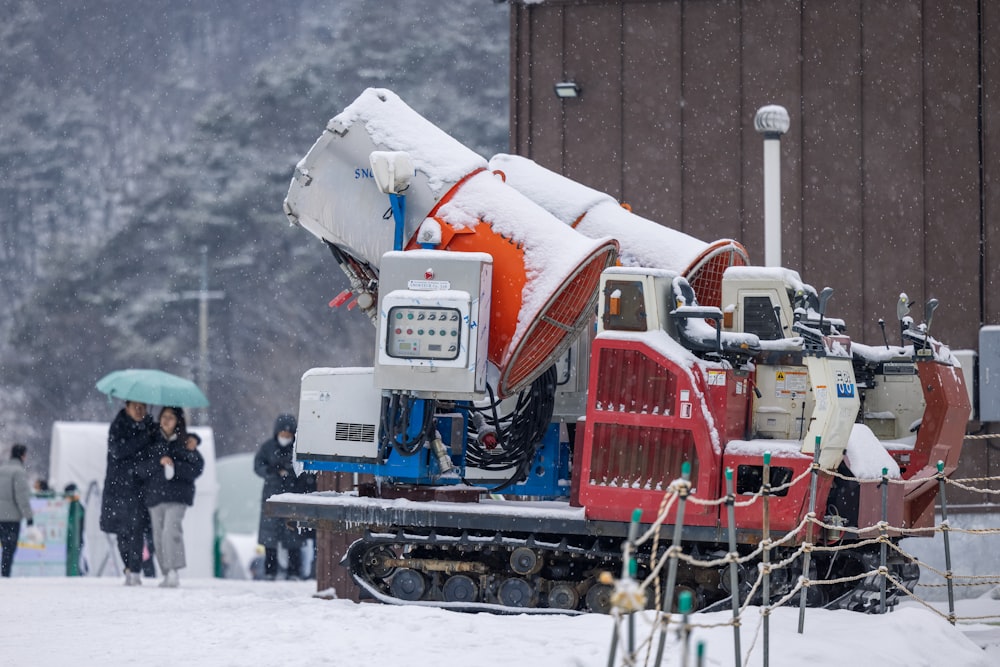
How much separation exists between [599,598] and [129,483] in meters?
5.88

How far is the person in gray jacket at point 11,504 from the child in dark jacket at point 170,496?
289cm

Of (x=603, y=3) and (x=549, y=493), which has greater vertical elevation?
(x=603, y=3)

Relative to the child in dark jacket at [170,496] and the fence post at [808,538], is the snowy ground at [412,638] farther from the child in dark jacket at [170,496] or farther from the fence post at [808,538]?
the child in dark jacket at [170,496]

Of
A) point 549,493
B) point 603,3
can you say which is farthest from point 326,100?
point 549,493

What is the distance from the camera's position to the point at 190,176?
6712 cm

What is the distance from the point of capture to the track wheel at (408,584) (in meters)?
11.1

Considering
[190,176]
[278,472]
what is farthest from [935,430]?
[190,176]

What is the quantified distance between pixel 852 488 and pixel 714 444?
3.88 feet

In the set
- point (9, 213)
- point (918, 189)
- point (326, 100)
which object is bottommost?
point (918, 189)

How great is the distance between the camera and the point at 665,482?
1024 centimetres

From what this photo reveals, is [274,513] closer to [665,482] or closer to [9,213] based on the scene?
[665,482]

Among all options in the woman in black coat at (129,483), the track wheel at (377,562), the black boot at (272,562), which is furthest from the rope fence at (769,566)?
the black boot at (272,562)

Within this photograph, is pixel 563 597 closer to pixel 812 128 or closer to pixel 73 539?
pixel 812 128

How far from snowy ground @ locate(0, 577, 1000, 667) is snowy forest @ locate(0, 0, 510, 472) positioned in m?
46.6
